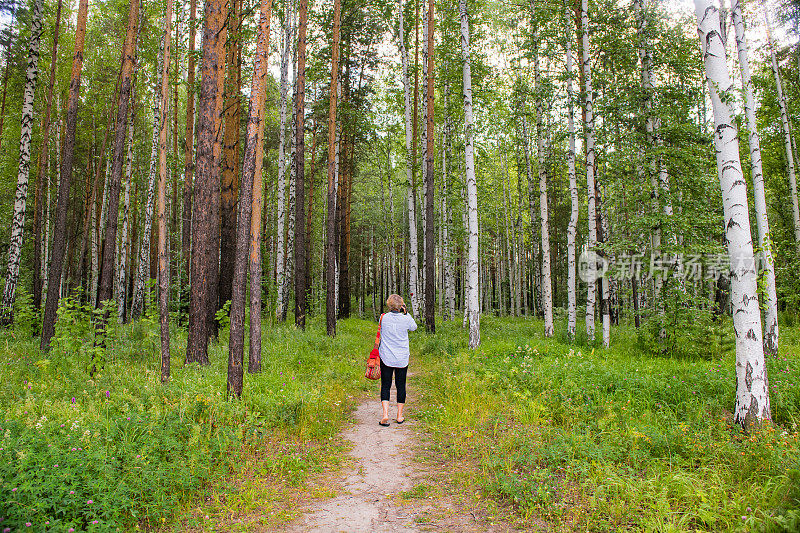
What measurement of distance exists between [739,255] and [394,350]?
15.7 ft

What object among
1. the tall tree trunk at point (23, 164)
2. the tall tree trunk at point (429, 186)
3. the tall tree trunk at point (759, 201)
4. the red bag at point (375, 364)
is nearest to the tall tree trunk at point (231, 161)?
the tall tree trunk at point (23, 164)

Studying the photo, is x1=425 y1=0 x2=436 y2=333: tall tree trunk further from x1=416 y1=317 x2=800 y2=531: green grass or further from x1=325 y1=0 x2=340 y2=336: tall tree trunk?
x1=416 y1=317 x2=800 y2=531: green grass

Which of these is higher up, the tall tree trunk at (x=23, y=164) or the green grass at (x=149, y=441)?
the tall tree trunk at (x=23, y=164)

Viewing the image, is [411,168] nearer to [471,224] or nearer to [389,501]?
[471,224]

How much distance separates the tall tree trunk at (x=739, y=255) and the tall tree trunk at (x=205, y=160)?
8083 mm

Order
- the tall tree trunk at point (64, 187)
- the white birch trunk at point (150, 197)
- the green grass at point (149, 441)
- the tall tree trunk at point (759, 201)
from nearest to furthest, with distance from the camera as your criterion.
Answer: the green grass at point (149, 441)
the tall tree trunk at point (759, 201)
the tall tree trunk at point (64, 187)
the white birch trunk at point (150, 197)

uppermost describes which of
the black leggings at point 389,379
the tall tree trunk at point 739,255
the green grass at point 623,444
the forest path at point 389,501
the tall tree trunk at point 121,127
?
the tall tree trunk at point 121,127

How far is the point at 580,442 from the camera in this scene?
4.71 m

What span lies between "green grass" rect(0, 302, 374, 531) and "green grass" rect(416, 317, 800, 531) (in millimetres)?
2007

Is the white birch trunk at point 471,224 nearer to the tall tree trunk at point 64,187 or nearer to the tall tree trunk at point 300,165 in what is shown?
the tall tree trunk at point 300,165

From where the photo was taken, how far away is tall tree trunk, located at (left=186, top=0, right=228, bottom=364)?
7.84 metres

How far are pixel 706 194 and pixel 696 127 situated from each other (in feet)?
5.82

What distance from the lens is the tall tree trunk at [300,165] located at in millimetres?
12195

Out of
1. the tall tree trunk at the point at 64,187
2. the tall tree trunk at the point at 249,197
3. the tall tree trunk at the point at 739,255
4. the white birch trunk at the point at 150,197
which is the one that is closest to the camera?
the tall tree trunk at the point at 739,255
